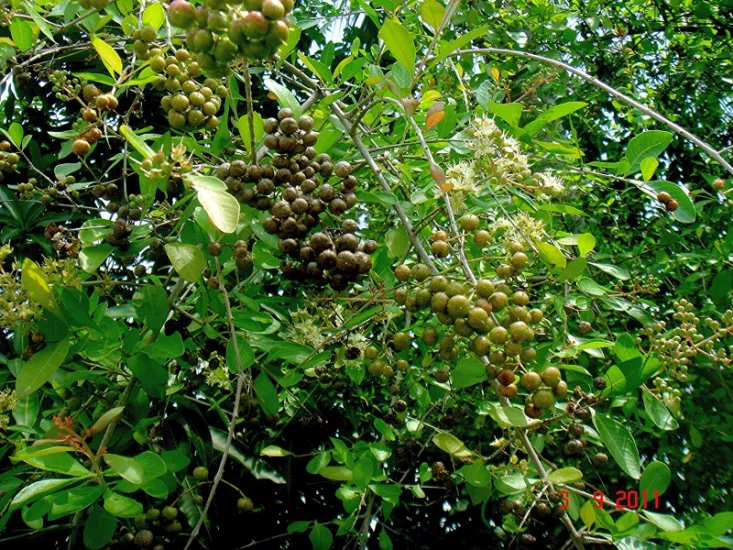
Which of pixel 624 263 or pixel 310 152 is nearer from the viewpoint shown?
pixel 310 152

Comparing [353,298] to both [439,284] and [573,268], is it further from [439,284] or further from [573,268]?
[573,268]

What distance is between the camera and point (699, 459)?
2.35 metres

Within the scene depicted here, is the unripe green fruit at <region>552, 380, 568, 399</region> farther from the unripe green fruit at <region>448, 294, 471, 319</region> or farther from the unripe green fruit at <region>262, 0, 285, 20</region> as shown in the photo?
the unripe green fruit at <region>262, 0, 285, 20</region>

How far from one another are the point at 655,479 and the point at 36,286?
4.06ft

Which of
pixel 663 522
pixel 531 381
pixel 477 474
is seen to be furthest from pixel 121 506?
pixel 663 522

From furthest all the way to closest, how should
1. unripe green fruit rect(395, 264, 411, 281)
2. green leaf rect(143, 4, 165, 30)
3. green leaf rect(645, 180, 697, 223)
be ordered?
green leaf rect(645, 180, 697, 223)
green leaf rect(143, 4, 165, 30)
unripe green fruit rect(395, 264, 411, 281)

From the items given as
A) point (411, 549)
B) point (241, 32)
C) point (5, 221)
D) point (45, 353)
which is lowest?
point (411, 549)

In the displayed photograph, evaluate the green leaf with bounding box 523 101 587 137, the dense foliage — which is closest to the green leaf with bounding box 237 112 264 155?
the dense foliage

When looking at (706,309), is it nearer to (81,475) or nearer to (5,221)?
(81,475)

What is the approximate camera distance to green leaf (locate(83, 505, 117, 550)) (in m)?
1.30

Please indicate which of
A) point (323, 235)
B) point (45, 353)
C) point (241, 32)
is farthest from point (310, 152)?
point (45, 353)

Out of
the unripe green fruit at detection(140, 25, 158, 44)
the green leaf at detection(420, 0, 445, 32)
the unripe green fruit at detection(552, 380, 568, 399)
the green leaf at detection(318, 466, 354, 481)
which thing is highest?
the green leaf at detection(420, 0, 445, 32)

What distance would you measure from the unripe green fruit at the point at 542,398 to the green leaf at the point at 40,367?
0.91 meters

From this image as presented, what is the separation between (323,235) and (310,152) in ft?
0.64
